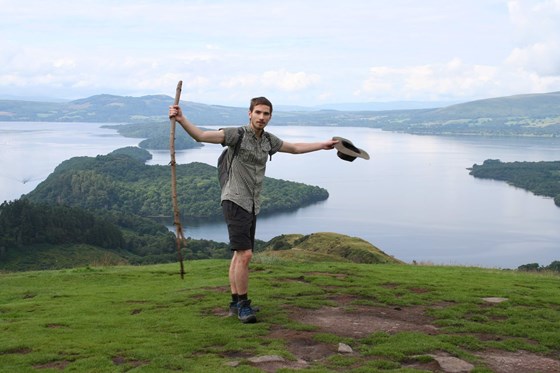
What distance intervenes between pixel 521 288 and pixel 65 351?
8696mm

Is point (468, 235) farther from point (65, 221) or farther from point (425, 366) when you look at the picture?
point (425, 366)

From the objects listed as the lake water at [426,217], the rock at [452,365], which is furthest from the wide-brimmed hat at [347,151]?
the lake water at [426,217]

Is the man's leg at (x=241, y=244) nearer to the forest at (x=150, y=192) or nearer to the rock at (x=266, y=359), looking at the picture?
the rock at (x=266, y=359)

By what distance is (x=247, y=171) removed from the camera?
8125 mm

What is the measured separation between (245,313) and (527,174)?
180 m

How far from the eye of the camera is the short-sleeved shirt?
26.1 ft

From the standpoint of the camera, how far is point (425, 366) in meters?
6.36

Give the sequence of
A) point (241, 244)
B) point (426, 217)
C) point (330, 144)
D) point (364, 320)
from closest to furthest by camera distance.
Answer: point (241, 244) → point (364, 320) → point (330, 144) → point (426, 217)

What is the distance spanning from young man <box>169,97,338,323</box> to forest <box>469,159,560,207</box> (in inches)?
6163

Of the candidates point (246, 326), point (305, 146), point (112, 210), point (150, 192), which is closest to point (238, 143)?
point (305, 146)

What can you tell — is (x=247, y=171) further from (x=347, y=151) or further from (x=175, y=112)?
(x=347, y=151)

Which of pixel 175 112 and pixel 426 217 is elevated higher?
pixel 175 112

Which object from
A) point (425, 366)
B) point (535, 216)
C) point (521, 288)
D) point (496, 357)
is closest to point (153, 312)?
point (425, 366)

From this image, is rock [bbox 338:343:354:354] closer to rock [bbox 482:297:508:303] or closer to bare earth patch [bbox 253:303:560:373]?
bare earth patch [bbox 253:303:560:373]
